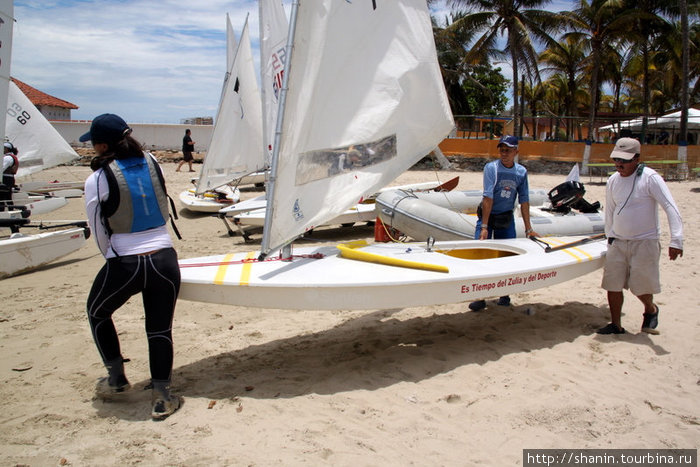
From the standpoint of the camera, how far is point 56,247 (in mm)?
6957

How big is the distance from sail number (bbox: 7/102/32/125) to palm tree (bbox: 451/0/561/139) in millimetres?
16691

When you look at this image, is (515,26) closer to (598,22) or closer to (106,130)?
(598,22)

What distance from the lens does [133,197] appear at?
2719mm

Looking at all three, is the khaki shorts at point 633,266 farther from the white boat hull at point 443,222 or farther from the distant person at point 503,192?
the white boat hull at point 443,222

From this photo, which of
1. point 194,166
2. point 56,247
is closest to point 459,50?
point 194,166

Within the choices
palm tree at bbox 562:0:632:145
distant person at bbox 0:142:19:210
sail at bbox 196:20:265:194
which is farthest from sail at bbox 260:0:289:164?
palm tree at bbox 562:0:632:145

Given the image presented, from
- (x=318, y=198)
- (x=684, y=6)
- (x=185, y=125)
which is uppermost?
(x=684, y=6)

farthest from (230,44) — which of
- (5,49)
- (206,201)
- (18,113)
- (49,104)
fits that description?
(49,104)

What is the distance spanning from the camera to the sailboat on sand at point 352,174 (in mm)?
3191

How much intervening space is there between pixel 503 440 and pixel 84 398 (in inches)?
96.3

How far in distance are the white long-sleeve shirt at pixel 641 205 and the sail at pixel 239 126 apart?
727 cm

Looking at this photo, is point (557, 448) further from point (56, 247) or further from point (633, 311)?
point (56, 247)

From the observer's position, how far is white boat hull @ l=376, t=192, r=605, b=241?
6.46 metres

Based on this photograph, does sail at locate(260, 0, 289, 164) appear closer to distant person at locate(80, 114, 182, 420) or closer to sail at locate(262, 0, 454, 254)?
sail at locate(262, 0, 454, 254)
